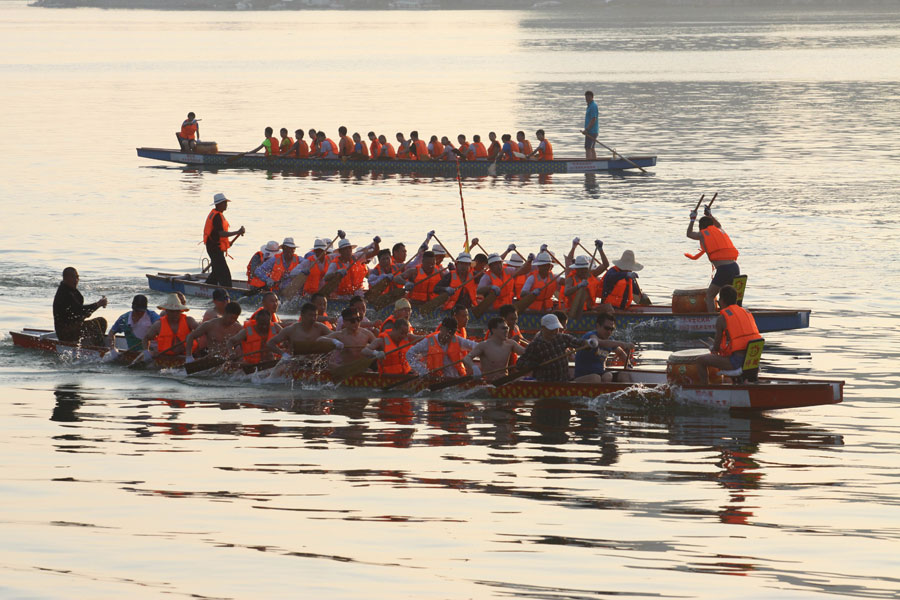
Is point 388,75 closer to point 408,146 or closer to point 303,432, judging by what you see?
point 408,146

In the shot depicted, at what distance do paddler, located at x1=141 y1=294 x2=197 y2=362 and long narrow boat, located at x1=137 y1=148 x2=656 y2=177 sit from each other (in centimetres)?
2886

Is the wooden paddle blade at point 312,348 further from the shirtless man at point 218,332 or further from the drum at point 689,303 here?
the drum at point 689,303

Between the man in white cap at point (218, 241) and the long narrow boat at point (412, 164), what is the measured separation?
73.5ft

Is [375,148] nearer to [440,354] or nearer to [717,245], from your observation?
[717,245]

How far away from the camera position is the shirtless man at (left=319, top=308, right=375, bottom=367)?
22.5 metres

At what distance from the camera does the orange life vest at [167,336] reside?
78.1 feet

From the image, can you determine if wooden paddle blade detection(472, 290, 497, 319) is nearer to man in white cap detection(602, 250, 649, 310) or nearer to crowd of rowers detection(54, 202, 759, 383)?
crowd of rowers detection(54, 202, 759, 383)

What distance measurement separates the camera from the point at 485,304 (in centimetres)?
2652

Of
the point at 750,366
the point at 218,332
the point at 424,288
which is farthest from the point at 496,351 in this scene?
the point at 424,288

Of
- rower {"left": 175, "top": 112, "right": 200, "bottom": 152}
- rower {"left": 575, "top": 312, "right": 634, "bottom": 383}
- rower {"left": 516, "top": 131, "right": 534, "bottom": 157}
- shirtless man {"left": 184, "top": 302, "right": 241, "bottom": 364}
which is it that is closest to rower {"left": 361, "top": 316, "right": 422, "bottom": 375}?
shirtless man {"left": 184, "top": 302, "right": 241, "bottom": 364}

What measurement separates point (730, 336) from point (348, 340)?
629cm

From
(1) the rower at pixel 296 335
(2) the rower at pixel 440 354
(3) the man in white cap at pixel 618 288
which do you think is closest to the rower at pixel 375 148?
(3) the man in white cap at pixel 618 288

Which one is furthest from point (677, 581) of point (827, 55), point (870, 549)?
point (827, 55)

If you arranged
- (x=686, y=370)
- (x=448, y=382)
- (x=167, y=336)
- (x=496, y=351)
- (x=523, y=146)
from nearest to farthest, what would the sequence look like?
(x=686, y=370) → (x=448, y=382) → (x=496, y=351) → (x=167, y=336) → (x=523, y=146)
